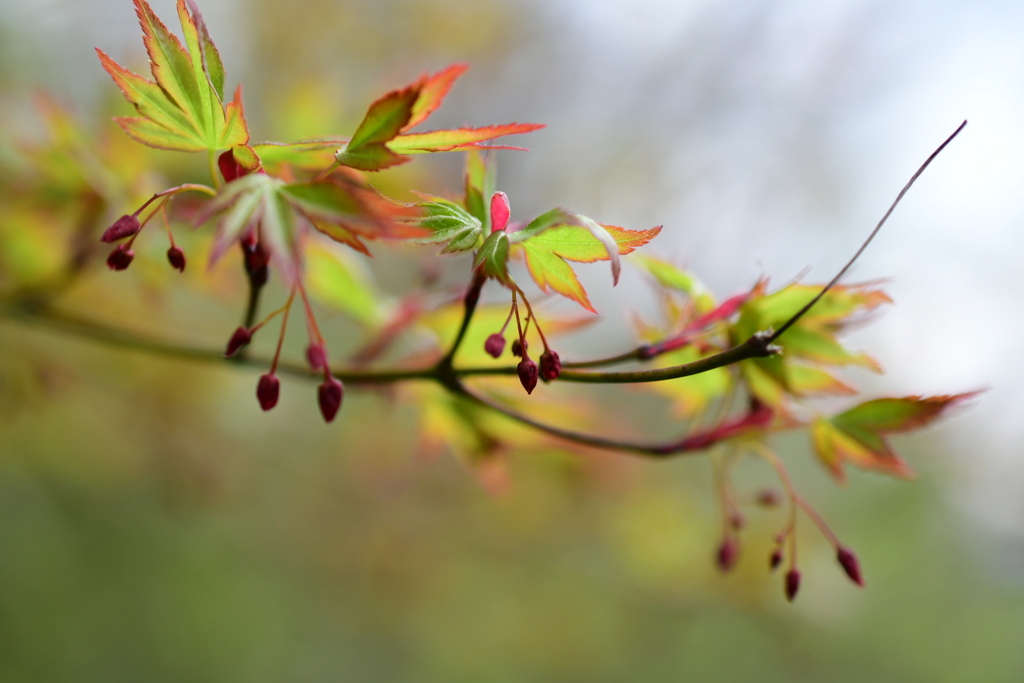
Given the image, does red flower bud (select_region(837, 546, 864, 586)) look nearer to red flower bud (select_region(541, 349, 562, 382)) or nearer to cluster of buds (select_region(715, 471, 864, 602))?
cluster of buds (select_region(715, 471, 864, 602))

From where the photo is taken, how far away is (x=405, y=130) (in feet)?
1.19

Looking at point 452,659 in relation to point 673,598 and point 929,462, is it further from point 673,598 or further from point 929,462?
point 929,462

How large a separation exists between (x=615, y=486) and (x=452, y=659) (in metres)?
1.59

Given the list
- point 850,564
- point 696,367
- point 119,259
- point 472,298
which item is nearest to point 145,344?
point 119,259

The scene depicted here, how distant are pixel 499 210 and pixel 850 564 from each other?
1.22ft

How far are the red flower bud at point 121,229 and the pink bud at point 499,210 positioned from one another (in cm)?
20

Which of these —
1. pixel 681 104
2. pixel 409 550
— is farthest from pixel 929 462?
pixel 409 550

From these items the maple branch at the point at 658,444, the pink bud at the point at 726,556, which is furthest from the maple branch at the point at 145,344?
the pink bud at the point at 726,556

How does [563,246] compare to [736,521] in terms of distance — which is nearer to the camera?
[563,246]

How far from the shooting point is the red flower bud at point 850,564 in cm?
48

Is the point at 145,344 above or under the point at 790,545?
above

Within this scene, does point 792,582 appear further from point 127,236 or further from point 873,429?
point 127,236

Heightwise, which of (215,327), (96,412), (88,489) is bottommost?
(88,489)

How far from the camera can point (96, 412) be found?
1.26 meters
